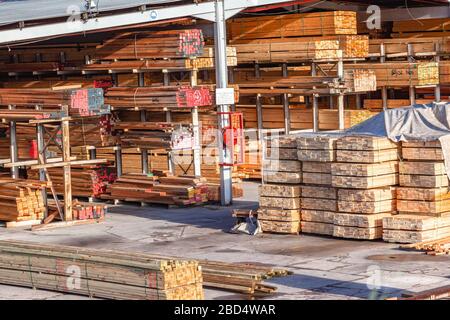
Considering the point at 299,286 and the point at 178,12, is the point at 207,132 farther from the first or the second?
the point at 299,286

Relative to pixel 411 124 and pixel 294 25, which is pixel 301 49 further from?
pixel 411 124

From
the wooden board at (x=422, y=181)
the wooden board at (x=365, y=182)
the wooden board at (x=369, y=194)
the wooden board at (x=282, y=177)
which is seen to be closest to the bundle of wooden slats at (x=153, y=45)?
the wooden board at (x=282, y=177)

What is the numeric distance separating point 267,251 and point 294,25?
11940 mm

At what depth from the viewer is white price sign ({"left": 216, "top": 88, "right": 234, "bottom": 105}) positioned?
2934cm

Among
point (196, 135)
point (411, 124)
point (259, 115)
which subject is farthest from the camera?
point (259, 115)

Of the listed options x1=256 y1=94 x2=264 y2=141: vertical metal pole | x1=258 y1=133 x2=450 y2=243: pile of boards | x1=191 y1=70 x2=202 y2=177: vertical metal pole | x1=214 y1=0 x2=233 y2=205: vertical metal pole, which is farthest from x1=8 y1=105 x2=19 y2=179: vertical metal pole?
x1=258 y1=133 x2=450 y2=243: pile of boards

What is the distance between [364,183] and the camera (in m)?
23.6

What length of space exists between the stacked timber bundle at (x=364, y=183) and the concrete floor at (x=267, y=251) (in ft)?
1.20

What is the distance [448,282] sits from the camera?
63.3 feet

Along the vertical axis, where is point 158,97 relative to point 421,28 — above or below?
below

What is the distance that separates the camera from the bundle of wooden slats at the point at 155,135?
3089 centimetres

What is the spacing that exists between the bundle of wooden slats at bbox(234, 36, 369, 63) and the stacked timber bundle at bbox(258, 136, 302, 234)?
7.64 m

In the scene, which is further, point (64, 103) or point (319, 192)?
point (64, 103)

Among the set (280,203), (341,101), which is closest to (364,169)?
(280,203)
